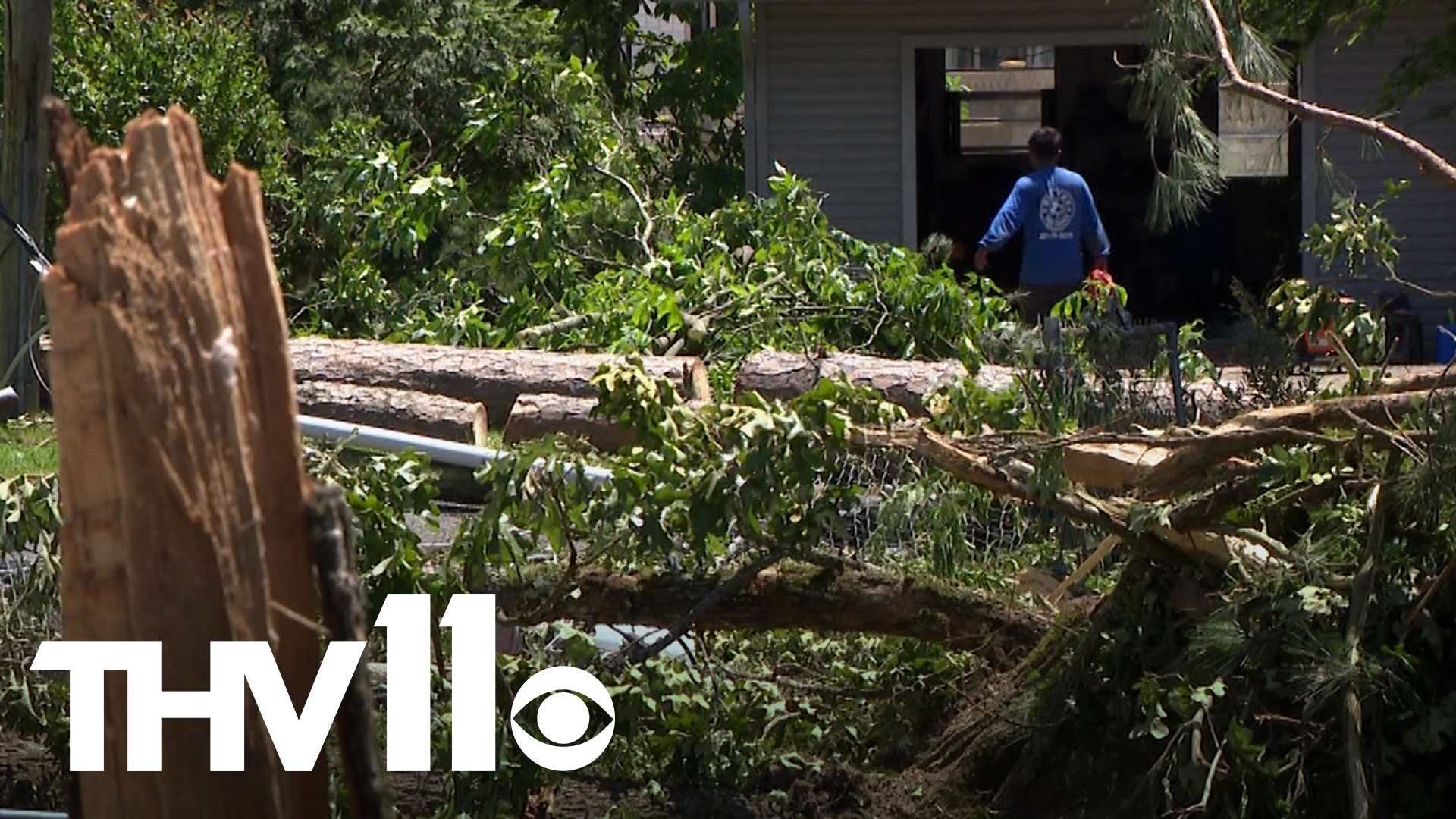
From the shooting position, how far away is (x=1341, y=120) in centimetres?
454

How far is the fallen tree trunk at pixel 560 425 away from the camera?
337 inches

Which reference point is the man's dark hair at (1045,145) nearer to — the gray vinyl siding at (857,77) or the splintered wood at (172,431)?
the gray vinyl siding at (857,77)

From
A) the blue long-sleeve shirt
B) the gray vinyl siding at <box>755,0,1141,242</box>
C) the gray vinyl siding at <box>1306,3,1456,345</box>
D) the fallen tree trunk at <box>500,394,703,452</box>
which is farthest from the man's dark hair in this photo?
Answer: the gray vinyl siding at <box>1306,3,1456,345</box>

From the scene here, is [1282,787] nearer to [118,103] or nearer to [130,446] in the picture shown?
[130,446]

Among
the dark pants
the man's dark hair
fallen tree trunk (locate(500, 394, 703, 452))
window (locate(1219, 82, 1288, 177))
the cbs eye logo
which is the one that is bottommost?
the cbs eye logo

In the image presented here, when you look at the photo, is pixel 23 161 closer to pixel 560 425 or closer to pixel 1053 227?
pixel 560 425

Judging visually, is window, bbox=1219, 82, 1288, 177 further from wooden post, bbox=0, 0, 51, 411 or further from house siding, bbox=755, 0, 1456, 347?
house siding, bbox=755, 0, 1456, 347

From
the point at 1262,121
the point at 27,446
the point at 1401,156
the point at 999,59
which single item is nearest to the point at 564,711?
the point at 1262,121

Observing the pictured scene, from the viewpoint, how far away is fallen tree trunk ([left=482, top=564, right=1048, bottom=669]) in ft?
16.8

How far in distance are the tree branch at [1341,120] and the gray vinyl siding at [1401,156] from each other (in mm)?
9463

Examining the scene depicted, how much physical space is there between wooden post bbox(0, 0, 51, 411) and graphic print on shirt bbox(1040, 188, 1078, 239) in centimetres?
513

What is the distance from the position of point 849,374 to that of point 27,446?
383cm

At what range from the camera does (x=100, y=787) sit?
2.46m

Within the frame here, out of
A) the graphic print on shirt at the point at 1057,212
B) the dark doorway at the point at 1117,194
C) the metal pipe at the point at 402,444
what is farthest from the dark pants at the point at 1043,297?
the metal pipe at the point at 402,444
